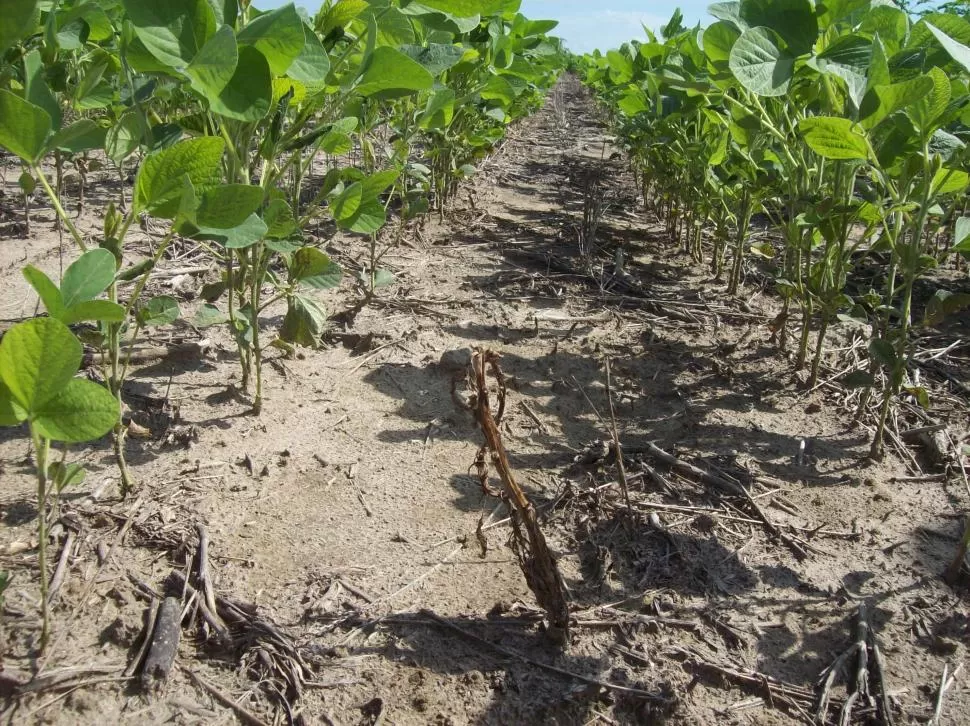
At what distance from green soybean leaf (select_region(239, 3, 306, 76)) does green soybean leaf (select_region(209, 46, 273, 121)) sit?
3cm

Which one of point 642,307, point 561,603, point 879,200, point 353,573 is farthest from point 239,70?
point 642,307

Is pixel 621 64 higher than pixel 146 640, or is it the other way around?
pixel 621 64

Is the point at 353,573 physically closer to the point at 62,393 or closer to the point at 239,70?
the point at 62,393

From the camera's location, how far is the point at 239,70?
48.6 inches

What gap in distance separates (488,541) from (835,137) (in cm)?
106

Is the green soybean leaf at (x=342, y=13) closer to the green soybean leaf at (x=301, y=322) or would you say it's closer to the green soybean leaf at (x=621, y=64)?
the green soybean leaf at (x=301, y=322)

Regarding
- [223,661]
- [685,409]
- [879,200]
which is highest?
[879,200]

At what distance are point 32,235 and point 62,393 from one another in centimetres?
271

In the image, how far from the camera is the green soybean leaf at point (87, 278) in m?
1.04

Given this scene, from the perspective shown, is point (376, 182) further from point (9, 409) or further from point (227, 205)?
point (9, 409)

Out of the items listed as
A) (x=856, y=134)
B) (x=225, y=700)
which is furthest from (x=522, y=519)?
(x=856, y=134)

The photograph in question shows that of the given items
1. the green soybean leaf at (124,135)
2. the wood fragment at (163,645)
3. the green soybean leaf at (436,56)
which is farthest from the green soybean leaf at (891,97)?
the wood fragment at (163,645)

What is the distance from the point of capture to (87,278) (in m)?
1.05

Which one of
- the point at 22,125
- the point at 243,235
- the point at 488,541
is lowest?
the point at 488,541
